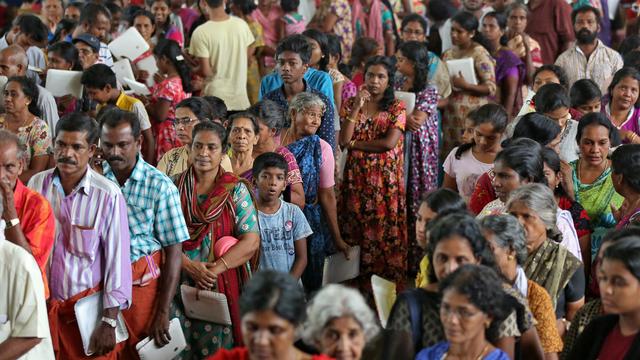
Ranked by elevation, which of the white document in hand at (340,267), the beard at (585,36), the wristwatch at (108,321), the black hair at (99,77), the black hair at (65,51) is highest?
the black hair at (65,51)

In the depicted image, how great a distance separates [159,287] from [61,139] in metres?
0.74

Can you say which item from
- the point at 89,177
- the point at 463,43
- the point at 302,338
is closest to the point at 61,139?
the point at 89,177

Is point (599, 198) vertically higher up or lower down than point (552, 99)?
lower down

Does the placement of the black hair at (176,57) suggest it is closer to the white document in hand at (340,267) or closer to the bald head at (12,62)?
the bald head at (12,62)

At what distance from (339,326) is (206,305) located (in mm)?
1674

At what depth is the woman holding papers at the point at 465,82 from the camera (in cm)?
742

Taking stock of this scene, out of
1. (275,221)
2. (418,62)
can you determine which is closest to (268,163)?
(275,221)

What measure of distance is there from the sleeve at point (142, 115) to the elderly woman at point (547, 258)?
2914 millimetres

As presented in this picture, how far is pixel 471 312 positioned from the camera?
3035 mm

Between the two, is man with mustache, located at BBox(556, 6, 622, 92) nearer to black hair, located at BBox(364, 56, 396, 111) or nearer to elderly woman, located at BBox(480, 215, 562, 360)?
black hair, located at BBox(364, 56, 396, 111)

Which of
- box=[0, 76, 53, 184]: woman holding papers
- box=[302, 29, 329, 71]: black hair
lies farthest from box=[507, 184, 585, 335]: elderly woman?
box=[302, 29, 329, 71]: black hair

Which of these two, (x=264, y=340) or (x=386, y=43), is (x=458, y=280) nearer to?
(x=264, y=340)

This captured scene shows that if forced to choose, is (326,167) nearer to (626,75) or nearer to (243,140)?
(243,140)

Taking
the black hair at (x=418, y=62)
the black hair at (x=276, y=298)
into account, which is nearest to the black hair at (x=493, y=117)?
the black hair at (x=418, y=62)
